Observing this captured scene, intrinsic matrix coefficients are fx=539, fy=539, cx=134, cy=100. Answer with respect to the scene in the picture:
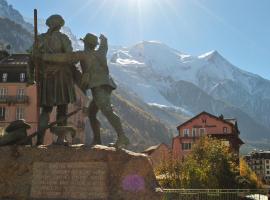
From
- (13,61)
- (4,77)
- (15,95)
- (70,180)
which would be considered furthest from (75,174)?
(13,61)

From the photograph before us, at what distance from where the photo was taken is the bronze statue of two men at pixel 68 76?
40.5 feet

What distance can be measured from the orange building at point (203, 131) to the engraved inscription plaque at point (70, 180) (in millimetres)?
72653

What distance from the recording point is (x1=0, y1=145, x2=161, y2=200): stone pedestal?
442 inches

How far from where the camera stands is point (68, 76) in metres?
12.9

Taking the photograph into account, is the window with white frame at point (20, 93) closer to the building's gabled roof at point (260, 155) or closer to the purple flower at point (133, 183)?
the purple flower at point (133, 183)

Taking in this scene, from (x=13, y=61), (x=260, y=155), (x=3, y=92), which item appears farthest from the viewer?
(x=260, y=155)

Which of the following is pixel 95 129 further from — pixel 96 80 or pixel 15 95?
pixel 15 95

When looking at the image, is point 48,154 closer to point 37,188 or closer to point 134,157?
point 37,188

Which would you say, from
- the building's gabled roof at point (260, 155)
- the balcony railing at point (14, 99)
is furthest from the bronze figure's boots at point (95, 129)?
the building's gabled roof at point (260, 155)

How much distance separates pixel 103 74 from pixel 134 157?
219 centimetres

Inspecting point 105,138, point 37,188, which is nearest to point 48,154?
point 37,188

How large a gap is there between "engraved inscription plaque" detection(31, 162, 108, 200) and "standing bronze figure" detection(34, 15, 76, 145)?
1183 millimetres

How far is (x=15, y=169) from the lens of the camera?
1173cm

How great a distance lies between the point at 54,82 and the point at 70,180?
8.45 ft
